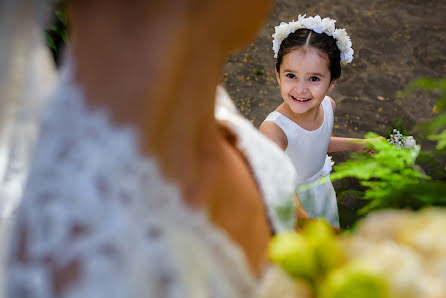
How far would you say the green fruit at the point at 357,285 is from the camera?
1.23 feet

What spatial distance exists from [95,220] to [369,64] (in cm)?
424

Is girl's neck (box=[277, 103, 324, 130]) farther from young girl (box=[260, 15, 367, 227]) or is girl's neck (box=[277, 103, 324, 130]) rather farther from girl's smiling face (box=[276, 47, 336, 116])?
girl's smiling face (box=[276, 47, 336, 116])

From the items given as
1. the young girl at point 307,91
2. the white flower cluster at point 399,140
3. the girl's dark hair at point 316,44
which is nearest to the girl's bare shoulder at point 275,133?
the young girl at point 307,91

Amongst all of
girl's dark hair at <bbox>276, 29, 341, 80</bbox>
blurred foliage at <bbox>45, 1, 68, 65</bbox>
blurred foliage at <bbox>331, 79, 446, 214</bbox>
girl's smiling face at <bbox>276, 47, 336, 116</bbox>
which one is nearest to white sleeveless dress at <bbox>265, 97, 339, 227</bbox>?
girl's smiling face at <bbox>276, 47, 336, 116</bbox>

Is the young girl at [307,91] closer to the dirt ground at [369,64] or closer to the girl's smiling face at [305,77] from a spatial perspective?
the girl's smiling face at [305,77]

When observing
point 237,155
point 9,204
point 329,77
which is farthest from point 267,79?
point 9,204

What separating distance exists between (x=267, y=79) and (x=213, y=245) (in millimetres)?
3560

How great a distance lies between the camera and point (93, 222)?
449 mm

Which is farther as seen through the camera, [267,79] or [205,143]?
[267,79]

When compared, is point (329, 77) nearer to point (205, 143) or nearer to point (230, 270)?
point (205, 143)

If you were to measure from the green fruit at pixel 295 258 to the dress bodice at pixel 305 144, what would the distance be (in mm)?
1645

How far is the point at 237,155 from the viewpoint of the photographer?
851 millimetres

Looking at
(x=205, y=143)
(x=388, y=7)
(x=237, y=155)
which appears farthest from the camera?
(x=388, y=7)

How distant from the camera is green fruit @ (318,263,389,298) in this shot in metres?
0.38
